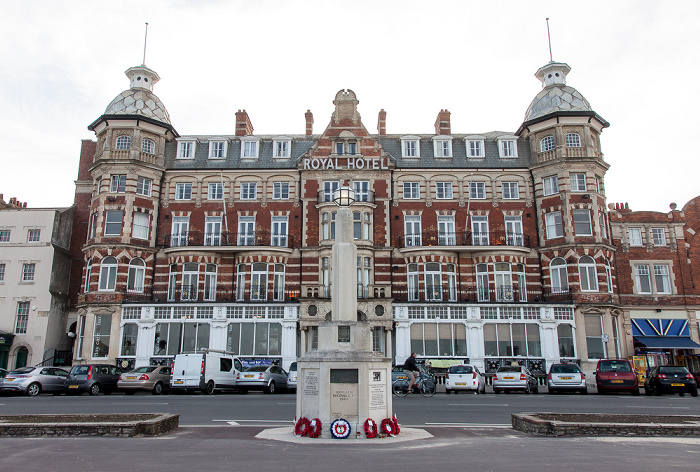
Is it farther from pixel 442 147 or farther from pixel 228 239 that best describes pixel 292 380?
pixel 442 147

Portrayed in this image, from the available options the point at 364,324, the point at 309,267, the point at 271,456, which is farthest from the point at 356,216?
the point at 271,456

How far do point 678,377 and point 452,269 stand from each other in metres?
14.5

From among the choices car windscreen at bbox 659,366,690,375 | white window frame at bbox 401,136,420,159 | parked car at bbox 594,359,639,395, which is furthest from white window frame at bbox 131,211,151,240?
car windscreen at bbox 659,366,690,375

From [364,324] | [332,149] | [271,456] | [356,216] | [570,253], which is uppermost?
[332,149]

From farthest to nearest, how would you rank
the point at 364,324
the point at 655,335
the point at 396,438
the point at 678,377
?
the point at 655,335, the point at 678,377, the point at 364,324, the point at 396,438

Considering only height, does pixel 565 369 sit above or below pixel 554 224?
below

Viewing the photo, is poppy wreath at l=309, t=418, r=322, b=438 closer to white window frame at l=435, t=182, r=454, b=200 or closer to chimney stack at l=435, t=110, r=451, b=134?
white window frame at l=435, t=182, r=454, b=200

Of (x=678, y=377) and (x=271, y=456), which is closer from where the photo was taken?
(x=271, y=456)

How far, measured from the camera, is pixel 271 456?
9391mm

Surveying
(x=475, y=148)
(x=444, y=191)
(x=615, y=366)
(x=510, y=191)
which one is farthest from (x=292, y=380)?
(x=475, y=148)

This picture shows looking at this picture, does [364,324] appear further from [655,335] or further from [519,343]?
[655,335]

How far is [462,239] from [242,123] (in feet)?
63.0

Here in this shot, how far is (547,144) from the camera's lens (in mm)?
38719

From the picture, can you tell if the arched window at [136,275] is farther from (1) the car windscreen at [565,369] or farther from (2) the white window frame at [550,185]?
(2) the white window frame at [550,185]
